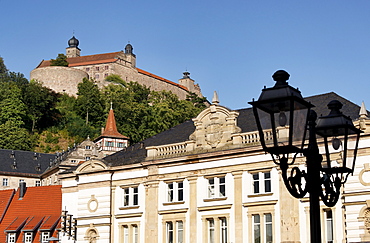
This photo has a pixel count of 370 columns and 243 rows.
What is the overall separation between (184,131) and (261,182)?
895cm

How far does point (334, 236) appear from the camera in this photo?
115 ft

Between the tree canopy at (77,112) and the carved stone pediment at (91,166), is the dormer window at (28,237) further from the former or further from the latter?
the tree canopy at (77,112)

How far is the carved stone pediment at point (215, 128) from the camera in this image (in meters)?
39.7

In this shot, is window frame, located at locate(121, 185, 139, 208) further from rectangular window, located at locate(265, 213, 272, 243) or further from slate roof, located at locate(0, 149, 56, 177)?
slate roof, located at locate(0, 149, 56, 177)

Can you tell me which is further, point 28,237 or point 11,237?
point 11,237

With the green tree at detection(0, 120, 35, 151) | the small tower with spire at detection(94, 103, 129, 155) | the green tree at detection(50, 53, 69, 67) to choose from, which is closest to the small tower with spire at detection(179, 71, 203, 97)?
the green tree at detection(50, 53, 69, 67)

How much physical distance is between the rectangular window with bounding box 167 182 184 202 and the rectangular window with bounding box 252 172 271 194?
514 cm

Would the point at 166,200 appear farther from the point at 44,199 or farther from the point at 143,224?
the point at 44,199

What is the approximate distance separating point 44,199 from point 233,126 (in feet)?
63.1

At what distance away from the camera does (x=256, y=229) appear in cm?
3769

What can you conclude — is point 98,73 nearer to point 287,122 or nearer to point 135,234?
point 135,234

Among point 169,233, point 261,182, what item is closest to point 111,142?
point 169,233

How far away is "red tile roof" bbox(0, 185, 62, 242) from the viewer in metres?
49.4

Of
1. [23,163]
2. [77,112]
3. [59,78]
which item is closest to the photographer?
[23,163]
